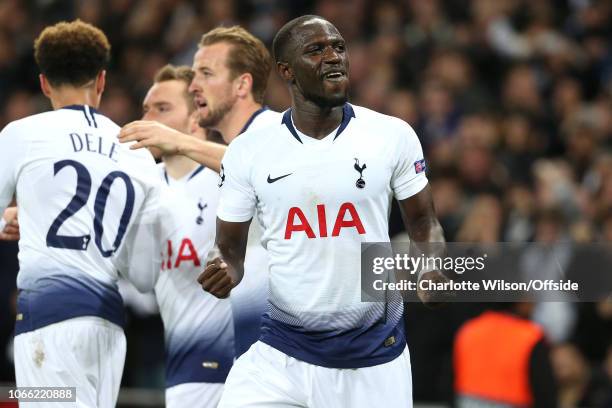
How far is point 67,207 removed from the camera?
6766 mm

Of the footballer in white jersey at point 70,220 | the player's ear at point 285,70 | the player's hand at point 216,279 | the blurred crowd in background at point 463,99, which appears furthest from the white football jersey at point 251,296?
the blurred crowd in background at point 463,99

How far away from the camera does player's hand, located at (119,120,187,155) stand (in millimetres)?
6832

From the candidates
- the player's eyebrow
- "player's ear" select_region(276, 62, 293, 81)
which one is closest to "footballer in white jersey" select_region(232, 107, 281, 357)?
"player's ear" select_region(276, 62, 293, 81)

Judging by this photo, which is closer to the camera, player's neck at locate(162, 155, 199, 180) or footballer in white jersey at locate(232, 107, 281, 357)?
footballer in white jersey at locate(232, 107, 281, 357)

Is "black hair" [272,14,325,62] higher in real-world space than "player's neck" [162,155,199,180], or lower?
higher

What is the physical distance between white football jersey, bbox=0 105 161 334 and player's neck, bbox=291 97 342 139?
144 cm

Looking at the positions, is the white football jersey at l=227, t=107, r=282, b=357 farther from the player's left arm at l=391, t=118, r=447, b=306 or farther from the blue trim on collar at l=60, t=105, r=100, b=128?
the player's left arm at l=391, t=118, r=447, b=306

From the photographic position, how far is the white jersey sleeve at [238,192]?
603cm

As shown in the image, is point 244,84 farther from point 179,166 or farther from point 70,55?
point 70,55

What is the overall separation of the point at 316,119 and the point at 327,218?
533mm

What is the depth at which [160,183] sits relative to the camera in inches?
290

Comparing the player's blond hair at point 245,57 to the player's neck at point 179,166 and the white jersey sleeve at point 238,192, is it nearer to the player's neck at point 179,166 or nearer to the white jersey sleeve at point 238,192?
the player's neck at point 179,166

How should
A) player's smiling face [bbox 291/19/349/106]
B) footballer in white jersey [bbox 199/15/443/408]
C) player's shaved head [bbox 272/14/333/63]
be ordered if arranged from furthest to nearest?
player's shaved head [bbox 272/14/333/63]
player's smiling face [bbox 291/19/349/106]
footballer in white jersey [bbox 199/15/443/408]

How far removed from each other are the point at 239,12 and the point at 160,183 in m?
8.67
